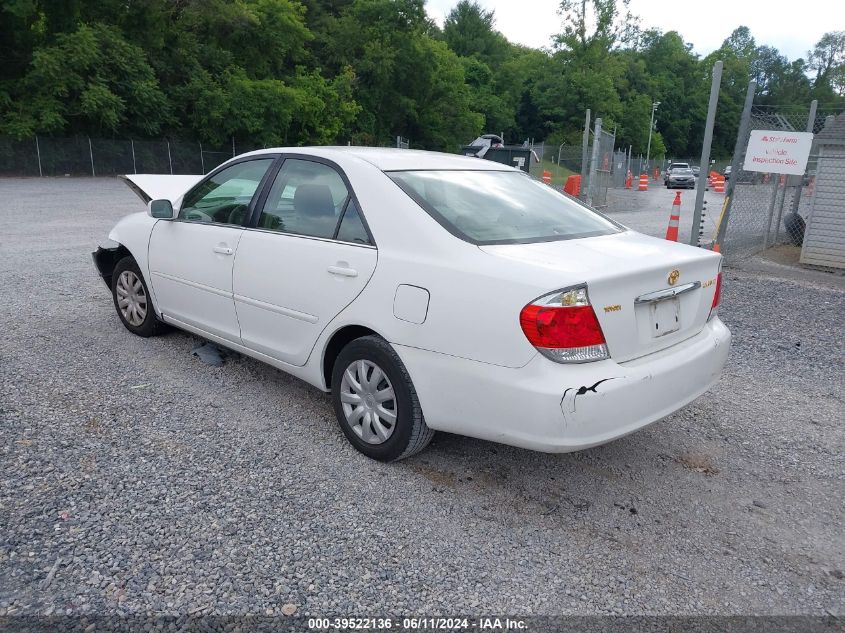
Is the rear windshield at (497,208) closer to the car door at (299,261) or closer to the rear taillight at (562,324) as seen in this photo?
the car door at (299,261)

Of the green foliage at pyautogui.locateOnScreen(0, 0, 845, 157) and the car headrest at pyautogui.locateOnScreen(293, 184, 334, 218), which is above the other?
the green foliage at pyautogui.locateOnScreen(0, 0, 845, 157)

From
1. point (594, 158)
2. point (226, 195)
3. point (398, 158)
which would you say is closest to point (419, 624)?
point (398, 158)

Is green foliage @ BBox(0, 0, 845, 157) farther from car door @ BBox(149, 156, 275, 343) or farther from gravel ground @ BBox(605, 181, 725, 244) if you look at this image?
car door @ BBox(149, 156, 275, 343)

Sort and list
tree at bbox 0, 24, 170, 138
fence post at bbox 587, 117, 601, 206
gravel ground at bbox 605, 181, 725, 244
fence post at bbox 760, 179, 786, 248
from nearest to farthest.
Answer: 1. fence post at bbox 760, 179, 786, 248
2. gravel ground at bbox 605, 181, 725, 244
3. fence post at bbox 587, 117, 601, 206
4. tree at bbox 0, 24, 170, 138

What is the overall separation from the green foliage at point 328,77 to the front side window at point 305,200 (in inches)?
574

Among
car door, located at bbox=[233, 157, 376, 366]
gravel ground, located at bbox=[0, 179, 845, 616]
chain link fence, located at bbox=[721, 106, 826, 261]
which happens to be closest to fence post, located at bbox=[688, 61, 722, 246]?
chain link fence, located at bbox=[721, 106, 826, 261]

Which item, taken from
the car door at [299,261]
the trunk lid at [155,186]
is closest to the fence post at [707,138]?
the trunk lid at [155,186]

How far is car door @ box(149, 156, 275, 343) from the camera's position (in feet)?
14.4

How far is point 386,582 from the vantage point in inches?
106

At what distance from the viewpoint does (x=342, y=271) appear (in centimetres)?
358

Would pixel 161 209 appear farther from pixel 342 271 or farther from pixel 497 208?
pixel 497 208

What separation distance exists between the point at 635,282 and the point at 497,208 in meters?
0.96

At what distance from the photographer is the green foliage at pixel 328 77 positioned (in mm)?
29641

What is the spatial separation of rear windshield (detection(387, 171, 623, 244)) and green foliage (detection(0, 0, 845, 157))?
1368cm
